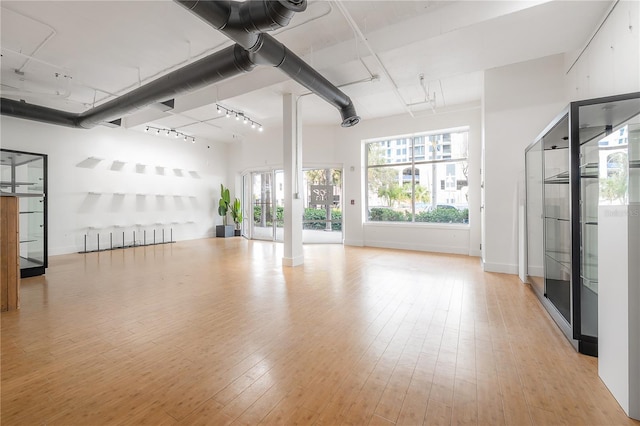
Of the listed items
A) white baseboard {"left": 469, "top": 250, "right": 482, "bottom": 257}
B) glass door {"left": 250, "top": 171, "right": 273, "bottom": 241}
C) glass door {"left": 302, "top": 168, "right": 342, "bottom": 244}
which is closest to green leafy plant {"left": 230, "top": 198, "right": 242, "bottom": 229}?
glass door {"left": 250, "top": 171, "right": 273, "bottom": 241}

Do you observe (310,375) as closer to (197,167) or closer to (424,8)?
(424,8)

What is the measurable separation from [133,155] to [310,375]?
976 cm

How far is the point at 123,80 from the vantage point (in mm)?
5727

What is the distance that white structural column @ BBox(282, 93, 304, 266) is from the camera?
5.84 m

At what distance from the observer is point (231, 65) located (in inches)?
151

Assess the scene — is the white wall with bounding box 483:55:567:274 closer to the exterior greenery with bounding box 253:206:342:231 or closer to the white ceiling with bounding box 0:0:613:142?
the white ceiling with bounding box 0:0:613:142

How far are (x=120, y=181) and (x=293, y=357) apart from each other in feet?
30.0

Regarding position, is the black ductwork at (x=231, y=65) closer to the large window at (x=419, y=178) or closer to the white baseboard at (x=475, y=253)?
the large window at (x=419, y=178)

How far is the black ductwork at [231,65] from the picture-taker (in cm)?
265

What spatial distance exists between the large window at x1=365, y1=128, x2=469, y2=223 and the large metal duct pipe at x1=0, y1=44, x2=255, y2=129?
5612 millimetres

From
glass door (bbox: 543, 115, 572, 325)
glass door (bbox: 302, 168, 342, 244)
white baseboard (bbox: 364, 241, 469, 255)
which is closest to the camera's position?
glass door (bbox: 543, 115, 572, 325)

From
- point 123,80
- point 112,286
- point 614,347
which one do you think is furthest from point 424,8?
point 112,286

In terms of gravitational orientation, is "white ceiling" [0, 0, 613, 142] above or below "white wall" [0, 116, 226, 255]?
above

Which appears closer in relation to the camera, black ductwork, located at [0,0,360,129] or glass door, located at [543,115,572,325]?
black ductwork, located at [0,0,360,129]
